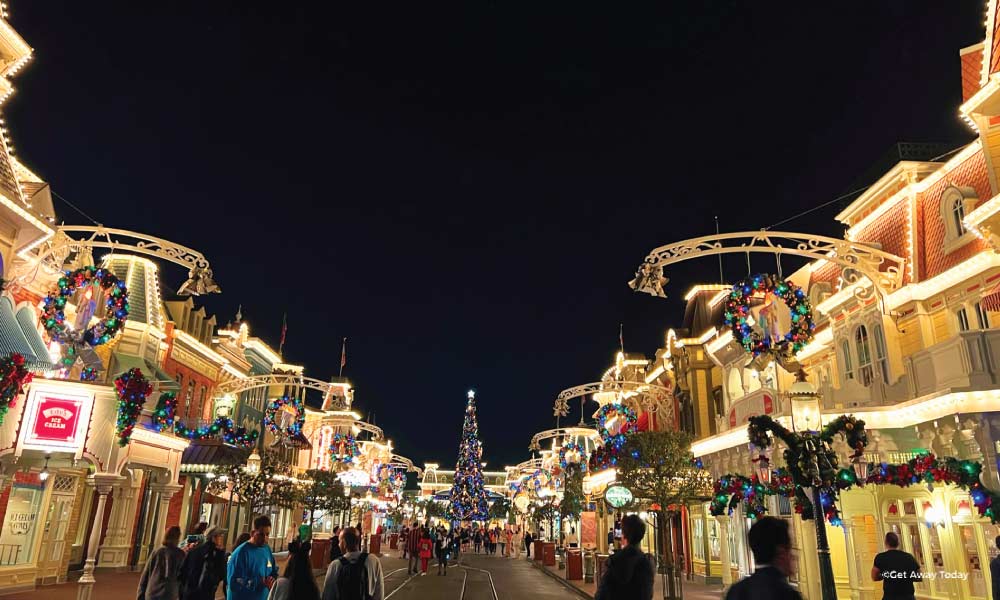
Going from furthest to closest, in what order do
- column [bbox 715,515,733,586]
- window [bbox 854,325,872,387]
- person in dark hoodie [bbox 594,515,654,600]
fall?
1. column [bbox 715,515,733,586]
2. window [bbox 854,325,872,387]
3. person in dark hoodie [bbox 594,515,654,600]

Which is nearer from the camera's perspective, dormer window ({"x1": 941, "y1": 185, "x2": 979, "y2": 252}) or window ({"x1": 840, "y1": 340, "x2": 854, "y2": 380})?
dormer window ({"x1": 941, "y1": 185, "x2": 979, "y2": 252})

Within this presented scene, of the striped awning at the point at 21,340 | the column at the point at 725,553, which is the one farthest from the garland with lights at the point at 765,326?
the striped awning at the point at 21,340

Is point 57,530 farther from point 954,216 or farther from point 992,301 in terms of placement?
point 954,216

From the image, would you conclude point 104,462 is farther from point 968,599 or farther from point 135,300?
point 968,599

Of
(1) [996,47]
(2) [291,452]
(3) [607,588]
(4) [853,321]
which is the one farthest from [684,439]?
(2) [291,452]

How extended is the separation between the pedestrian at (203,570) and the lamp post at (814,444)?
343 inches

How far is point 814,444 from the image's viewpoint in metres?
10.7

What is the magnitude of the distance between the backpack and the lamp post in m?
6.74

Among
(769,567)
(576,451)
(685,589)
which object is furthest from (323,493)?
(769,567)

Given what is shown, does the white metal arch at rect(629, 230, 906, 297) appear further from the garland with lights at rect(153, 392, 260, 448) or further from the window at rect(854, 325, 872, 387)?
the garland with lights at rect(153, 392, 260, 448)

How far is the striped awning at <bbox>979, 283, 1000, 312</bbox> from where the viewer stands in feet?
44.4

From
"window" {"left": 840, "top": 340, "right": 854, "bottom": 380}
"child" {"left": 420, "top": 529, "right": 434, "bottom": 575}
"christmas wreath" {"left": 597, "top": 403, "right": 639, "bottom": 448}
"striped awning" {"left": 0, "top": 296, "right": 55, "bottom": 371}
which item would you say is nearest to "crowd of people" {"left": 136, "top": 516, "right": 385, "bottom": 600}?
"striped awning" {"left": 0, "top": 296, "right": 55, "bottom": 371}

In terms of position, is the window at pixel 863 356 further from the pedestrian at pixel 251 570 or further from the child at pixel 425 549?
the child at pixel 425 549

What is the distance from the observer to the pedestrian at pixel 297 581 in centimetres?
744
